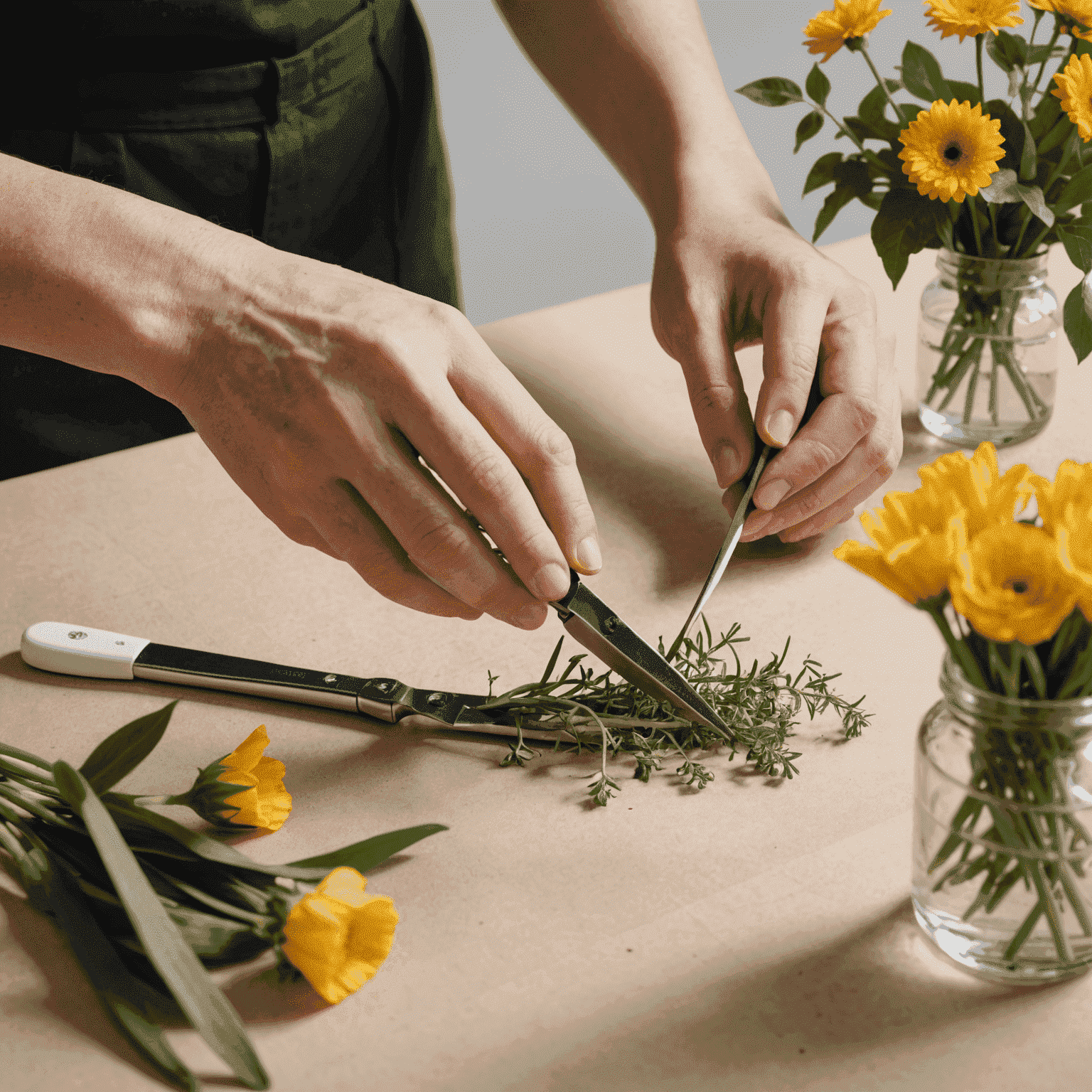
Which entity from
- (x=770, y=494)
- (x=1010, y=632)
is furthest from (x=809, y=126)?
(x=1010, y=632)

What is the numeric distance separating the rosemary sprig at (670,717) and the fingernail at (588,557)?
0.06 m

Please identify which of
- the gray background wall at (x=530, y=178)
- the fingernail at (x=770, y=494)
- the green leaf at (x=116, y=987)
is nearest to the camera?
the green leaf at (x=116, y=987)

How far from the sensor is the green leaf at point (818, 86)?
0.99 metres

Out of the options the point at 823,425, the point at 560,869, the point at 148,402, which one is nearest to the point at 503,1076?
the point at 560,869

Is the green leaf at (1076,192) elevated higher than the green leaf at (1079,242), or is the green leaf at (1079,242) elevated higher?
the green leaf at (1076,192)

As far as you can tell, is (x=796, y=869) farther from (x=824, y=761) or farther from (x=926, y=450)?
(x=926, y=450)

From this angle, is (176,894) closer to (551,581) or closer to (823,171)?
(551,581)

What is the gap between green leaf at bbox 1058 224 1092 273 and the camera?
0.91 m

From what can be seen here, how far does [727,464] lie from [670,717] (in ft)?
0.78

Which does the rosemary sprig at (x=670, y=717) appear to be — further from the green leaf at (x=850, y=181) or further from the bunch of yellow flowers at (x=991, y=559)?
the green leaf at (x=850, y=181)

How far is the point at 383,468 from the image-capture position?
Answer: 0.72 metres

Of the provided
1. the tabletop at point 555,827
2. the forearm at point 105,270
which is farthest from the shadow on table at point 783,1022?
the forearm at point 105,270

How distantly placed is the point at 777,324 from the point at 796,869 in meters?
0.43

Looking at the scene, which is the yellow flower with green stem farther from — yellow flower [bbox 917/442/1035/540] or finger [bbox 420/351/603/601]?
yellow flower [bbox 917/442/1035/540]
